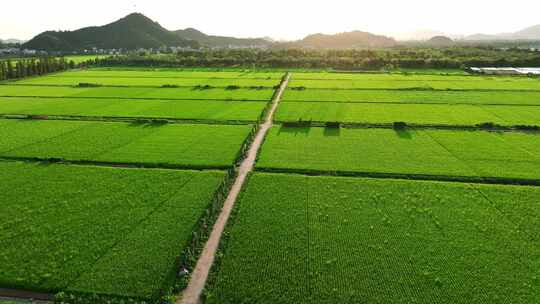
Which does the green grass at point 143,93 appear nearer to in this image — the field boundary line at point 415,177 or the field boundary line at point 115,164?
the field boundary line at point 115,164

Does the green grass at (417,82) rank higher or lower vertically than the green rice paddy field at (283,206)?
higher

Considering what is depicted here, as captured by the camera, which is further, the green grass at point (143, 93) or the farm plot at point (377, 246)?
the green grass at point (143, 93)

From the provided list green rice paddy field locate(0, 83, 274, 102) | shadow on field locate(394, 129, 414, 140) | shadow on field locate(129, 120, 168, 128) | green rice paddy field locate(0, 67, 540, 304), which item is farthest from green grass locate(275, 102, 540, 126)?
shadow on field locate(129, 120, 168, 128)

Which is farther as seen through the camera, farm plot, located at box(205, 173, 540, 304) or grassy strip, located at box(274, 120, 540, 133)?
grassy strip, located at box(274, 120, 540, 133)

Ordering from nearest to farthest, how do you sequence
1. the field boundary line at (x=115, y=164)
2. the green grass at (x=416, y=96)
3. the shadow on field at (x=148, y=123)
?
the field boundary line at (x=115, y=164) → the shadow on field at (x=148, y=123) → the green grass at (x=416, y=96)

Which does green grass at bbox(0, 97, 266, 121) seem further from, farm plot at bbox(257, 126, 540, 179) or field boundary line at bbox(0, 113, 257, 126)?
farm plot at bbox(257, 126, 540, 179)

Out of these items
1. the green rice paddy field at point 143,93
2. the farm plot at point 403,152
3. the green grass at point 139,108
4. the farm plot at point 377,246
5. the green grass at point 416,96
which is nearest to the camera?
the farm plot at point 377,246

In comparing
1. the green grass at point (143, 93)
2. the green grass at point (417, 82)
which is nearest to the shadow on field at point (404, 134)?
the green grass at point (143, 93)
